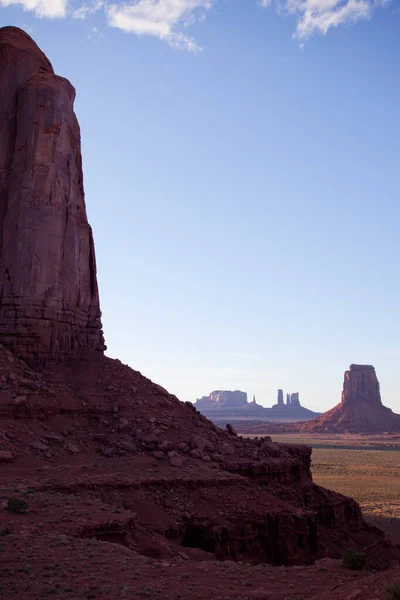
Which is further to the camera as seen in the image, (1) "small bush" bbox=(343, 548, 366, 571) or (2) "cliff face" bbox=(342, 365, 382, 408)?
(2) "cliff face" bbox=(342, 365, 382, 408)

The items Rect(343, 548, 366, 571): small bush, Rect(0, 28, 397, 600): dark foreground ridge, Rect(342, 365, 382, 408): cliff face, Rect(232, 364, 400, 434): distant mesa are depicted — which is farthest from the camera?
Rect(342, 365, 382, 408): cliff face

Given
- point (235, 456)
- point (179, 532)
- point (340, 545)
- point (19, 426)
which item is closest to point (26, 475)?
point (19, 426)

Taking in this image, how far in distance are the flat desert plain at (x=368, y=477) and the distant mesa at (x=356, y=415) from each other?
28840 mm

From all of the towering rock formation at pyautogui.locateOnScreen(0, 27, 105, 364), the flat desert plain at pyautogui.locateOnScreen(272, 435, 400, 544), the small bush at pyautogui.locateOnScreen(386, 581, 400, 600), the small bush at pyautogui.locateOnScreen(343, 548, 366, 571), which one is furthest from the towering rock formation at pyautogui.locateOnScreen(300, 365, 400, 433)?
the small bush at pyautogui.locateOnScreen(386, 581, 400, 600)

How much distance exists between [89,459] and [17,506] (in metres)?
7.97

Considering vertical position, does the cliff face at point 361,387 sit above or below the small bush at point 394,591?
above

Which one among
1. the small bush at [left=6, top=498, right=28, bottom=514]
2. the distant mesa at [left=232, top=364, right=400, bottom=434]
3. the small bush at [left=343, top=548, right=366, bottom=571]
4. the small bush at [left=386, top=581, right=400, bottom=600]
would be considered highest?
the distant mesa at [left=232, top=364, right=400, bottom=434]

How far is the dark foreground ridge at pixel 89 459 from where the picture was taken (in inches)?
672

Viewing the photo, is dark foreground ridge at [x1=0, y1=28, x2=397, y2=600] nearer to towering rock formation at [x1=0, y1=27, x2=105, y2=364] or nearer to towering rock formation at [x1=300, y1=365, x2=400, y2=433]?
towering rock formation at [x1=0, y1=27, x2=105, y2=364]

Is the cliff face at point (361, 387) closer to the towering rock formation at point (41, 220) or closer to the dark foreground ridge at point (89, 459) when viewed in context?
the dark foreground ridge at point (89, 459)

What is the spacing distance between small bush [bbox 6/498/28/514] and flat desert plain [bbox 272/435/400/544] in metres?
23.3

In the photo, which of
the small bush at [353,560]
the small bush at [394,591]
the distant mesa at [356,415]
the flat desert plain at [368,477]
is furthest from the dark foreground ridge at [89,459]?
the distant mesa at [356,415]

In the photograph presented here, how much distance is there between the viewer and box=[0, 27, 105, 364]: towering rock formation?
106 ft

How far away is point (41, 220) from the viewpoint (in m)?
33.1
